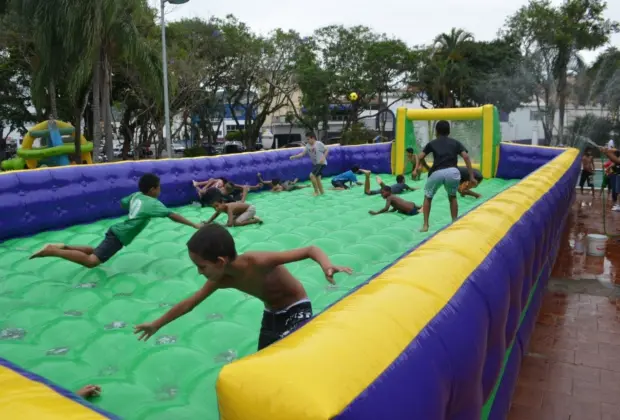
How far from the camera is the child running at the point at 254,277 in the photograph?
7.10 feet

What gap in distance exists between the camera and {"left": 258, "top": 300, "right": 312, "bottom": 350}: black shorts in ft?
8.38

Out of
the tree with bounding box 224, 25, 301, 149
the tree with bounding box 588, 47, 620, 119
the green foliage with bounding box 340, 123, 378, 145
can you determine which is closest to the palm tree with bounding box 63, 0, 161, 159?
the tree with bounding box 224, 25, 301, 149

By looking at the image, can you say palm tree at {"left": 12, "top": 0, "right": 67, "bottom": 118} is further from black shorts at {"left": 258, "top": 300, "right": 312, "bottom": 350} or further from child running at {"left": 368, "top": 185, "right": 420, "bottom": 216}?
black shorts at {"left": 258, "top": 300, "right": 312, "bottom": 350}

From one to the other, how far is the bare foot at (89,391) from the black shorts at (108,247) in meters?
2.18

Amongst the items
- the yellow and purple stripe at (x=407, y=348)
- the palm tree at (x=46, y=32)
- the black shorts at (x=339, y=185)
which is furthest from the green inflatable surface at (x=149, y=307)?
the palm tree at (x=46, y=32)

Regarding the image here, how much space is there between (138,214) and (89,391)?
86.7 inches

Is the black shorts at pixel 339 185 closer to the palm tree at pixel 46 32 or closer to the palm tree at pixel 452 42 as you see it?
the palm tree at pixel 46 32

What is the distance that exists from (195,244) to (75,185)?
5584 mm

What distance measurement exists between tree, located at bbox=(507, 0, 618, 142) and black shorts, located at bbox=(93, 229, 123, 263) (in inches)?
1014

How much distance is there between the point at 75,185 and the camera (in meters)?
7.07

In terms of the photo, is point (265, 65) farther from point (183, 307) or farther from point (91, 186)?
point (183, 307)

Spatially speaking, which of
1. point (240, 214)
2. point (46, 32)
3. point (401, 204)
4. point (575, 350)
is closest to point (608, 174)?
point (401, 204)

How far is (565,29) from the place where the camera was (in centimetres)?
2558

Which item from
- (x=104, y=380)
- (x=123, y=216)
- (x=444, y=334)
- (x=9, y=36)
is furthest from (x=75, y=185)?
(x=9, y=36)
